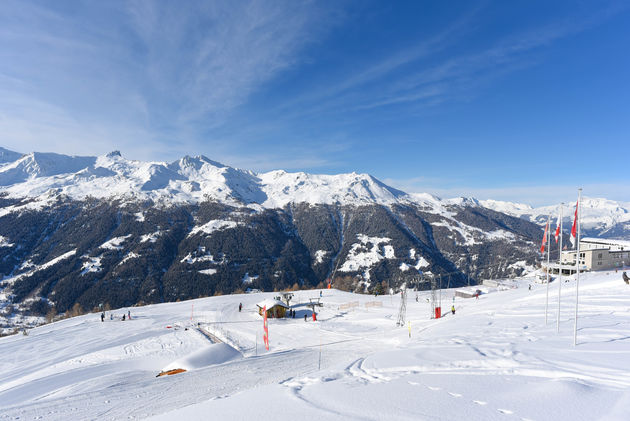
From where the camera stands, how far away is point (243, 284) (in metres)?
177

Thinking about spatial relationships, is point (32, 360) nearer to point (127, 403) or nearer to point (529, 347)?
point (127, 403)

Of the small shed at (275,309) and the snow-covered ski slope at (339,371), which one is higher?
the snow-covered ski slope at (339,371)

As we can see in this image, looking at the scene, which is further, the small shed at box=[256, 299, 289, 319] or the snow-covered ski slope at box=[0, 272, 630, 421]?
Answer: the small shed at box=[256, 299, 289, 319]

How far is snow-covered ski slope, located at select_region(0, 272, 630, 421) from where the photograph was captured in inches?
300

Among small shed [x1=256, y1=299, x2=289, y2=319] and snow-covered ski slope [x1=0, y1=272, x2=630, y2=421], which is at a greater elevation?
snow-covered ski slope [x1=0, y1=272, x2=630, y2=421]

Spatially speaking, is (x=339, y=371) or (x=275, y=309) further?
(x=275, y=309)

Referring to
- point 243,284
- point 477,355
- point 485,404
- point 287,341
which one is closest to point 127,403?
point 485,404

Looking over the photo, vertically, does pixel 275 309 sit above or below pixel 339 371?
below

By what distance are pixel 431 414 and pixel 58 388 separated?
21.6 m

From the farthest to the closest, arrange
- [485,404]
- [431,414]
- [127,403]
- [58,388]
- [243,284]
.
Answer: [243,284] < [58,388] < [127,403] < [485,404] < [431,414]

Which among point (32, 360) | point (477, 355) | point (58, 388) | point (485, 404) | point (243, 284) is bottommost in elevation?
point (243, 284)

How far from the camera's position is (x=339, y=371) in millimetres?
13062

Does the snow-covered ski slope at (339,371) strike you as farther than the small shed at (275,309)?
No

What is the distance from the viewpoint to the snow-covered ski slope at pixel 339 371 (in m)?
7.63
